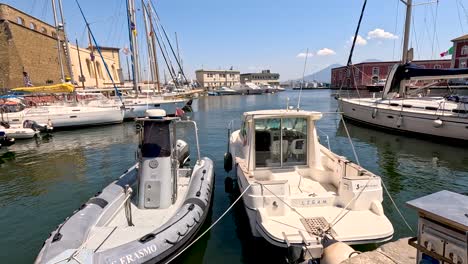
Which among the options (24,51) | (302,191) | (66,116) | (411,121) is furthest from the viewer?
(24,51)

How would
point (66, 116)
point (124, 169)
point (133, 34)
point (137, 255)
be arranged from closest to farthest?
point (137, 255) < point (124, 169) < point (66, 116) < point (133, 34)

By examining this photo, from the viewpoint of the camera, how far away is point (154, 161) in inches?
259

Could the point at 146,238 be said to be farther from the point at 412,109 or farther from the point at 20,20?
the point at 20,20

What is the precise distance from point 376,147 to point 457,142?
4410 millimetres

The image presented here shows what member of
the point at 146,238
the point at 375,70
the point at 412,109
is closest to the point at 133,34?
the point at 412,109

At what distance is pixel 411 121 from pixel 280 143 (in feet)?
48.5

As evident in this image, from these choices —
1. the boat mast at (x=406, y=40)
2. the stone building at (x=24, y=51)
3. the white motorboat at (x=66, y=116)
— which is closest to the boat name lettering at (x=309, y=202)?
the boat mast at (x=406, y=40)

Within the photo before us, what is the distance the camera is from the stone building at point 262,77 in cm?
14012

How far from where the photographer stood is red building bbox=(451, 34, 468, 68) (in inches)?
2138

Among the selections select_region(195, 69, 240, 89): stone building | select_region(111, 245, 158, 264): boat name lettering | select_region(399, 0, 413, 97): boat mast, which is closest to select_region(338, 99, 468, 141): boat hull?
select_region(399, 0, 413, 97): boat mast

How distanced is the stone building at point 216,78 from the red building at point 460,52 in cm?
8897

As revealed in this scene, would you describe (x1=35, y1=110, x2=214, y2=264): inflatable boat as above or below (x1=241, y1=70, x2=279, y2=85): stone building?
below

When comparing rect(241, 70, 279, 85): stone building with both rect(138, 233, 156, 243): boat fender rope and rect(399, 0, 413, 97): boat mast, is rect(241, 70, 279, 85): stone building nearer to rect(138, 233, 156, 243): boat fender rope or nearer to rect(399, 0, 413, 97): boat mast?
rect(399, 0, 413, 97): boat mast

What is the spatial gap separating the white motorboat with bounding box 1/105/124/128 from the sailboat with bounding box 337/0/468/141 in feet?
75.6
